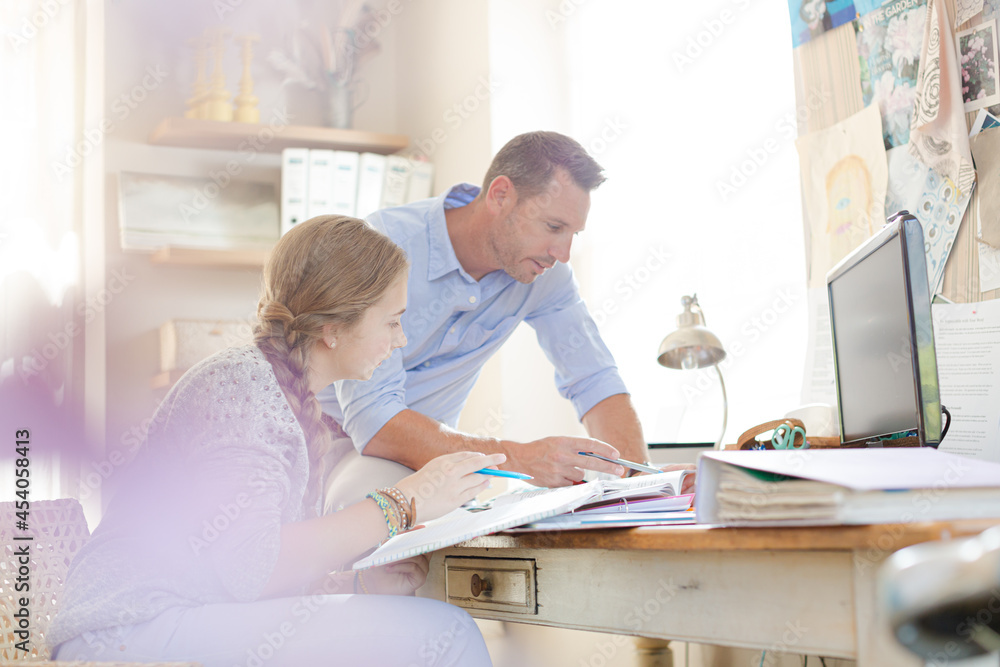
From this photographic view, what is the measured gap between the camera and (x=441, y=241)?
1695 mm

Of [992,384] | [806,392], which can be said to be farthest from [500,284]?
[992,384]

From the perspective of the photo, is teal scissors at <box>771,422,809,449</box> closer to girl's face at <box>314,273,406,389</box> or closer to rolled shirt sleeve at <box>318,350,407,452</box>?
girl's face at <box>314,273,406,389</box>

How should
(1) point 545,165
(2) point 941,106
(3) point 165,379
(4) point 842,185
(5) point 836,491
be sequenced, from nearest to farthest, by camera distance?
(5) point 836,491, (2) point 941,106, (4) point 842,185, (1) point 545,165, (3) point 165,379

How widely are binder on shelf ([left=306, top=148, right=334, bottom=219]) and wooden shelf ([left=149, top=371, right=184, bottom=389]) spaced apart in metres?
0.60

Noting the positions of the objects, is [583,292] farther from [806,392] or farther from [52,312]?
[52,312]

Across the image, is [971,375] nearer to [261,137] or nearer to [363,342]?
[363,342]

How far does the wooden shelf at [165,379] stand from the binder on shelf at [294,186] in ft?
1.70

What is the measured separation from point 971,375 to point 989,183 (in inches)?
11.3

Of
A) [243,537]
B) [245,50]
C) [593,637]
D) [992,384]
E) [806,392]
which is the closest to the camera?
[243,537]

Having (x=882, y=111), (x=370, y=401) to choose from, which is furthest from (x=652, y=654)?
(x=882, y=111)

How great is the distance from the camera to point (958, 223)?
1309 mm

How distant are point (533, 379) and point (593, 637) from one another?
0.71m

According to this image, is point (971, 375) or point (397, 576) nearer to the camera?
point (397, 576)

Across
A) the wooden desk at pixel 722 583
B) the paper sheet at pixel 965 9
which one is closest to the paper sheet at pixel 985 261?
the paper sheet at pixel 965 9
